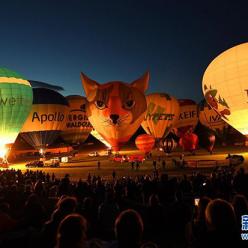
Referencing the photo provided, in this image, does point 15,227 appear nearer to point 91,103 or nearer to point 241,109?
point 241,109

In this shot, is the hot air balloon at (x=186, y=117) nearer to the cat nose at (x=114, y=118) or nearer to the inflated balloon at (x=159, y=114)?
the inflated balloon at (x=159, y=114)

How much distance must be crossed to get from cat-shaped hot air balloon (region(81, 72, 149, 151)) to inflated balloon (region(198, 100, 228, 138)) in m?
16.1

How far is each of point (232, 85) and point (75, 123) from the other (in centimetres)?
2052

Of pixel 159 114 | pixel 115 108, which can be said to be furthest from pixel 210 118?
pixel 115 108

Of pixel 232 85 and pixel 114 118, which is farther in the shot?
pixel 114 118

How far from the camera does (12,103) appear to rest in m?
21.2

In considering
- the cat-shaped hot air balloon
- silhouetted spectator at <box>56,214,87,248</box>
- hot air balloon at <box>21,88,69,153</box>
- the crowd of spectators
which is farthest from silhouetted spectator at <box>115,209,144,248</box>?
hot air balloon at <box>21,88,69,153</box>

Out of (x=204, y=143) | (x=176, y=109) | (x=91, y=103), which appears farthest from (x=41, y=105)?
(x=204, y=143)

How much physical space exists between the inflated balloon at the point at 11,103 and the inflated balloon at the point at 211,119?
20179 mm

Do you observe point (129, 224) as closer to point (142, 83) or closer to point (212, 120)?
point (142, 83)

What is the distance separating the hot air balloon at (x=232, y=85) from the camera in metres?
17.4

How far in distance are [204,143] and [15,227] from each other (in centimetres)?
2999

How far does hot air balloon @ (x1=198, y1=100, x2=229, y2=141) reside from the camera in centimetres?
3553

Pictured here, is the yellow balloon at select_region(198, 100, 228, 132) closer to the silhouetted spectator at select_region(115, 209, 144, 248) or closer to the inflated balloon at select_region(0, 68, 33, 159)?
the inflated balloon at select_region(0, 68, 33, 159)
